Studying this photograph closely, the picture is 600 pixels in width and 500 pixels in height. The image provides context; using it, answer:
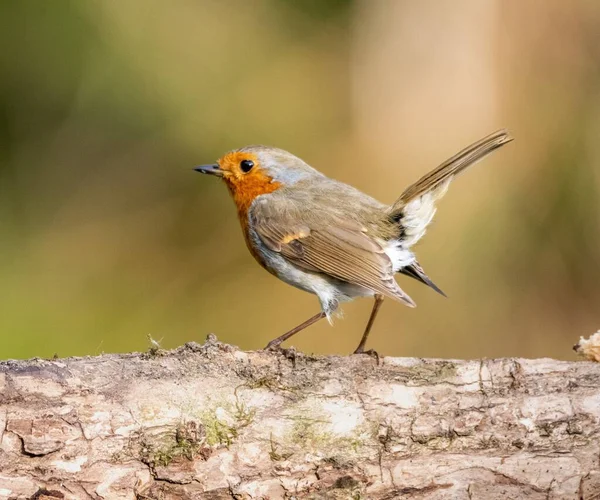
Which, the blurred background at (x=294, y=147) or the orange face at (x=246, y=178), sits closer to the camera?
the orange face at (x=246, y=178)

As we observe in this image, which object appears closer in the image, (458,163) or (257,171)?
(458,163)

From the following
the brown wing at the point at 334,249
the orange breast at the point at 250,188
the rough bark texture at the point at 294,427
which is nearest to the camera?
→ the rough bark texture at the point at 294,427

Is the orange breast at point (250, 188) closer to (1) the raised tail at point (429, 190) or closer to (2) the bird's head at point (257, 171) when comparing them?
(2) the bird's head at point (257, 171)

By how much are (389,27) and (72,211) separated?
9.97 feet

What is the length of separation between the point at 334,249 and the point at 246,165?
27.8 inches

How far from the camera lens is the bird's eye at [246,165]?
13.6 ft

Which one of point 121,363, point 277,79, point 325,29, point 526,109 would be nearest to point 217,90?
point 277,79

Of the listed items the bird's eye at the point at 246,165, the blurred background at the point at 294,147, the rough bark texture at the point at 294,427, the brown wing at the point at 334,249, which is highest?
the blurred background at the point at 294,147

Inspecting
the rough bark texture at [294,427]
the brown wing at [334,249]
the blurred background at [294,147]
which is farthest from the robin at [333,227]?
the blurred background at [294,147]

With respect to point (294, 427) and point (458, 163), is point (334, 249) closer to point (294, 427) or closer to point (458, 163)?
point (458, 163)

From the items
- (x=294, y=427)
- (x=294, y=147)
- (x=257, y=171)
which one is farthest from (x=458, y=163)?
(x=294, y=147)

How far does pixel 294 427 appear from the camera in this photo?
2.73m

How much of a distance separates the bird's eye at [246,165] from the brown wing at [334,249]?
30 cm

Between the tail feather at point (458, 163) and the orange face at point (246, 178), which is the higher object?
the orange face at point (246, 178)
